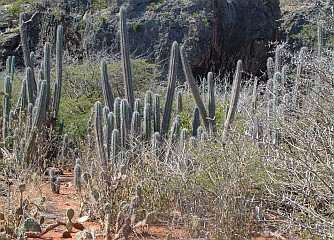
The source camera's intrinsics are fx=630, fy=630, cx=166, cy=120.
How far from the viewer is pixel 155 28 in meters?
16.3

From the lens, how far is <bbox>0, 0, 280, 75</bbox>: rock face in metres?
16.1

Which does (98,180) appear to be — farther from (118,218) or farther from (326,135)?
(326,135)

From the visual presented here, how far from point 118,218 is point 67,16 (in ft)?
43.0

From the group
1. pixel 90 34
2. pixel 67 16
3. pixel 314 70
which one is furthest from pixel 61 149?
pixel 67 16

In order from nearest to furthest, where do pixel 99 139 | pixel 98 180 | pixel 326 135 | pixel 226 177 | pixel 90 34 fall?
1. pixel 326 135
2. pixel 226 177
3. pixel 98 180
4. pixel 99 139
5. pixel 90 34

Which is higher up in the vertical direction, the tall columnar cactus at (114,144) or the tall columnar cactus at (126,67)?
the tall columnar cactus at (126,67)

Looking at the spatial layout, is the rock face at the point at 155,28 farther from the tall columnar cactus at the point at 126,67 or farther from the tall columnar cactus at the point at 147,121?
the tall columnar cactus at the point at 147,121

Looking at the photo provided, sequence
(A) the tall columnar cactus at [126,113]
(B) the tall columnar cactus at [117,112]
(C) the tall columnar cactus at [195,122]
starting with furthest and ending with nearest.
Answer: (C) the tall columnar cactus at [195,122], (B) the tall columnar cactus at [117,112], (A) the tall columnar cactus at [126,113]

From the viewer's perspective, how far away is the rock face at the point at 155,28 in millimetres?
16109

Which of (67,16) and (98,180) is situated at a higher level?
(67,16)

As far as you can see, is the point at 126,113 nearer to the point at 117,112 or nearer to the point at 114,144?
the point at 117,112

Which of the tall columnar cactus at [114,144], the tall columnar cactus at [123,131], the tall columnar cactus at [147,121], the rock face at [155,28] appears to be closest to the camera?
the tall columnar cactus at [114,144]

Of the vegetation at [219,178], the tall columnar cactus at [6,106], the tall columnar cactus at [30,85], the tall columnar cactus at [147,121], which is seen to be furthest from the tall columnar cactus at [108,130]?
the tall columnar cactus at [30,85]

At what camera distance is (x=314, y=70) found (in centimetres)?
450
